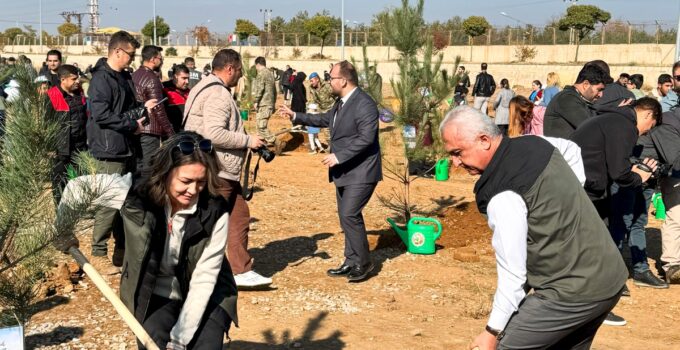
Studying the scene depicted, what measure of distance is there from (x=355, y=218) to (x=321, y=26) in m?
46.5

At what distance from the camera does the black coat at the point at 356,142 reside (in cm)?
671

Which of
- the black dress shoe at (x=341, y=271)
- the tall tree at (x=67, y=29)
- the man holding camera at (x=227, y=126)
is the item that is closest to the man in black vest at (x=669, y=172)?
the black dress shoe at (x=341, y=271)

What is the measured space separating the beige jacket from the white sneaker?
809 mm

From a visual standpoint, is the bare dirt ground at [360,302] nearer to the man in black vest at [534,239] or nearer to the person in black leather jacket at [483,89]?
the man in black vest at [534,239]

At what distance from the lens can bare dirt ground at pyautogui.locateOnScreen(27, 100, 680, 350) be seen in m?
5.41

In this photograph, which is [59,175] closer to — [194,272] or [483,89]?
[194,272]

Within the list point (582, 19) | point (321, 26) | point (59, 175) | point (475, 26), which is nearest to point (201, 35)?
point (321, 26)

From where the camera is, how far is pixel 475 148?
3182 millimetres

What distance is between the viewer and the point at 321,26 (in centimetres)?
5216

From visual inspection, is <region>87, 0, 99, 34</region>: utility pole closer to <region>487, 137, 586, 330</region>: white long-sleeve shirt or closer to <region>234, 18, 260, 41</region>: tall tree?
<region>234, 18, 260, 41</region>: tall tree

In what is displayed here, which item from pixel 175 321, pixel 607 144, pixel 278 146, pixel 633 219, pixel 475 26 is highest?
pixel 475 26

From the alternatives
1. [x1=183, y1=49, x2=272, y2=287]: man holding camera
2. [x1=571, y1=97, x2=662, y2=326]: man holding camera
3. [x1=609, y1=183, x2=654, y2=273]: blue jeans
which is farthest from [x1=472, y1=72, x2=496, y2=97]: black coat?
[x1=183, y1=49, x2=272, y2=287]: man holding camera

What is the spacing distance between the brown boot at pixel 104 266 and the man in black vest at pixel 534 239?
13.7 ft

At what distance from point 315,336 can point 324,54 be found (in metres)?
47.0
